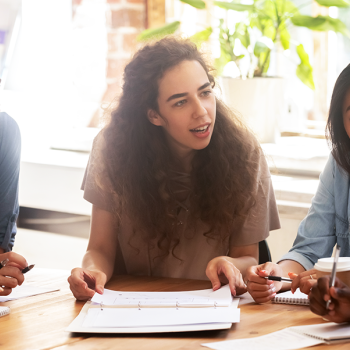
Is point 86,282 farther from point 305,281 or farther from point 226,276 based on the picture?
point 305,281

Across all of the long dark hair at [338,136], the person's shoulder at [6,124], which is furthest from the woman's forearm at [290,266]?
the person's shoulder at [6,124]

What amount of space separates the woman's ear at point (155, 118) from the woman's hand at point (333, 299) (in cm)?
70

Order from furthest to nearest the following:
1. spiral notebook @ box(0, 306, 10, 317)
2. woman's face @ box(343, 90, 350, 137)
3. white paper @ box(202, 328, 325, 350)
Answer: woman's face @ box(343, 90, 350, 137)
spiral notebook @ box(0, 306, 10, 317)
white paper @ box(202, 328, 325, 350)

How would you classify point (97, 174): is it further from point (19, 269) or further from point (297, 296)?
point (297, 296)

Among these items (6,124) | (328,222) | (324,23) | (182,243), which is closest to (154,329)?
(182,243)

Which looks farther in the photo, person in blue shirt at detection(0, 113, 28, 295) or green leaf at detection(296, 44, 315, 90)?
green leaf at detection(296, 44, 315, 90)

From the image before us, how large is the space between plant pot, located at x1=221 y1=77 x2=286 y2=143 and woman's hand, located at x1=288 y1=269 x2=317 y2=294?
3.40 ft

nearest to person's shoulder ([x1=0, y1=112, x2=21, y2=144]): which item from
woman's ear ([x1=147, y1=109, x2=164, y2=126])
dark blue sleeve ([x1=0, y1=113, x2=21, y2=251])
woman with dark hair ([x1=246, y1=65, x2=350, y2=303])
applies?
dark blue sleeve ([x1=0, y1=113, x2=21, y2=251])

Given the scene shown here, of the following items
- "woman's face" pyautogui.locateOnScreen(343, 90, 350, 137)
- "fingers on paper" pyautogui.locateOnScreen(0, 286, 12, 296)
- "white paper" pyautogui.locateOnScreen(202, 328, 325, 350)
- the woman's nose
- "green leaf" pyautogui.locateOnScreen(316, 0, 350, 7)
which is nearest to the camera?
"white paper" pyautogui.locateOnScreen(202, 328, 325, 350)

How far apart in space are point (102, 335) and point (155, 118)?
0.70m

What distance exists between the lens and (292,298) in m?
1.14

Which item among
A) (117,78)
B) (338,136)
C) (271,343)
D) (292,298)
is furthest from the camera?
(117,78)

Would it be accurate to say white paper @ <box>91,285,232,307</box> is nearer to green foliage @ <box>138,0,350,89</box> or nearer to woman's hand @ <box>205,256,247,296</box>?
woman's hand @ <box>205,256,247,296</box>

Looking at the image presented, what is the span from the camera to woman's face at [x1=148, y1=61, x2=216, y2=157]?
142 cm
